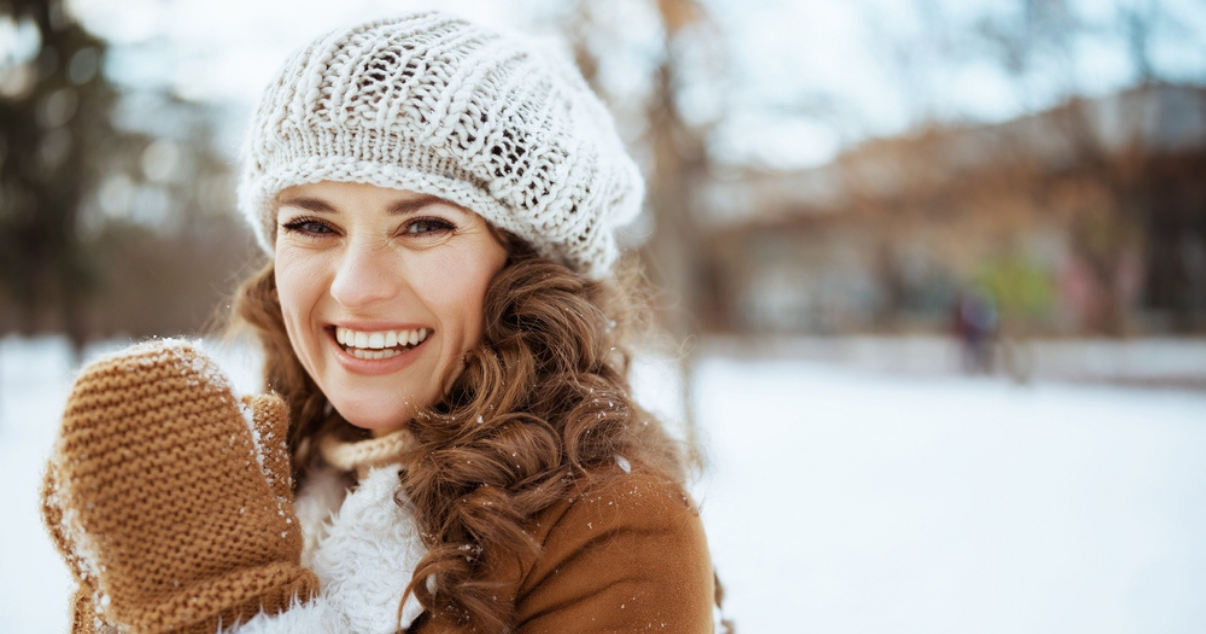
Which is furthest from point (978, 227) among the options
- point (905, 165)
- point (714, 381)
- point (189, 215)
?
point (189, 215)

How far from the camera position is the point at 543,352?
1418mm

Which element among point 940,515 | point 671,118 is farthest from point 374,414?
point 671,118

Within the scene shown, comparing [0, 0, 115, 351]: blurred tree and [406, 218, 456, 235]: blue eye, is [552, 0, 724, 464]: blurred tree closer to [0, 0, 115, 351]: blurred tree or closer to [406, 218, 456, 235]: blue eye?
[406, 218, 456, 235]: blue eye

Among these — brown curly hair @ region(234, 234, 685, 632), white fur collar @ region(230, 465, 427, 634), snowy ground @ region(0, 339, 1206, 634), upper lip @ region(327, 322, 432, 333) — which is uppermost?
upper lip @ region(327, 322, 432, 333)

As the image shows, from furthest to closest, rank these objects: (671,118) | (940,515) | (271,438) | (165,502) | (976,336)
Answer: (976,336), (671,118), (940,515), (271,438), (165,502)

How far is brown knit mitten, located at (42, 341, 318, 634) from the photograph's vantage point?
106cm

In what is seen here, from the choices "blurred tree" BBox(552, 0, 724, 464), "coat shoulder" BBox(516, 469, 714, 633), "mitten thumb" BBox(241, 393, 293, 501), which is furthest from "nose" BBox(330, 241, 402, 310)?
"blurred tree" BBox(552, 0, 724, 464)

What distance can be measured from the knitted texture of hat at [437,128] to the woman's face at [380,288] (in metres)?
0.05

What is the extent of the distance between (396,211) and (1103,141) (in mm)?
15126

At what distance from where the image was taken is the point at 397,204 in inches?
51.3

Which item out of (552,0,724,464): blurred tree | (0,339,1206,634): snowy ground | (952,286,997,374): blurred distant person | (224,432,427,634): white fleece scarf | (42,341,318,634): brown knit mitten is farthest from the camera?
(952,286,997,374): blurred distant person

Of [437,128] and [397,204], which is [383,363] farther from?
[437,128]

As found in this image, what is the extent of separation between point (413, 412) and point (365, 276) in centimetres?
27

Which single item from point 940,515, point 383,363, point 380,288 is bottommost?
point 940,515
